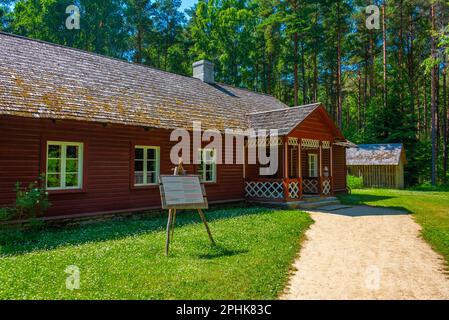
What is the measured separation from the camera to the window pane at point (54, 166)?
Result: 412 inches

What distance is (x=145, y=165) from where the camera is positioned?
12969 mm

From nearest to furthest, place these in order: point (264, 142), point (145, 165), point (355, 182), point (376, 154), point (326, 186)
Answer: point (145, 165)
point (264, 142)
point (326, 186)
point (355, 182)
point (376, 154)

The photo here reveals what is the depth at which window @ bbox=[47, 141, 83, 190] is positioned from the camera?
10.5m

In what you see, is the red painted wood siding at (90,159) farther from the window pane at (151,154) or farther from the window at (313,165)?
the window at (313,165)

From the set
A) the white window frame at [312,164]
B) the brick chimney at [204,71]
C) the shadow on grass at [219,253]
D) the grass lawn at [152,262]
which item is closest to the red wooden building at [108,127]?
the grass lawn at [152,262]

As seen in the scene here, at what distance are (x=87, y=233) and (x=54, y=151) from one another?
294cm

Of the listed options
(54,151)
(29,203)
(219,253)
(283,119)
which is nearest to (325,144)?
(283,119)

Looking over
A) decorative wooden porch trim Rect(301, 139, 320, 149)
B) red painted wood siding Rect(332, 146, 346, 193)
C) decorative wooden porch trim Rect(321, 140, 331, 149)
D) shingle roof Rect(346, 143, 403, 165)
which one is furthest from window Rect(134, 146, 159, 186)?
shingle roof Rect(346, 143, 403, 165)

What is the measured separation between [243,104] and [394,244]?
1294cm

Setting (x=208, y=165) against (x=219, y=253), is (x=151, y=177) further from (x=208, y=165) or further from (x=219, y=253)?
(x=219, y=253)

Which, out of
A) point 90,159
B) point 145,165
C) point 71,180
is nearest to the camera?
point 71,180

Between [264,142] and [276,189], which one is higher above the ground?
[264,142]

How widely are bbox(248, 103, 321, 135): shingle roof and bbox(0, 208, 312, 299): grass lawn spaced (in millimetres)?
5668
